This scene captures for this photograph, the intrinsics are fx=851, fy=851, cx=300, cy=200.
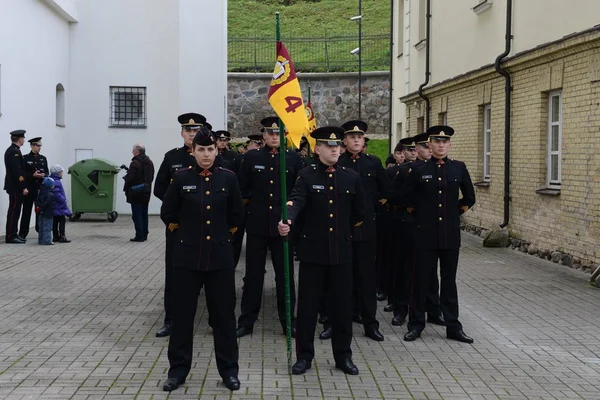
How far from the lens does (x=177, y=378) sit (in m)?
6.38

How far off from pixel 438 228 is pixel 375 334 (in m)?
1.19

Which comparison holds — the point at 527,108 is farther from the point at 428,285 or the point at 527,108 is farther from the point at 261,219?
the point at 261,219

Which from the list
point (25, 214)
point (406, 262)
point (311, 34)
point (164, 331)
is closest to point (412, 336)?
point (406, 262)

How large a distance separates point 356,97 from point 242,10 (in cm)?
2373

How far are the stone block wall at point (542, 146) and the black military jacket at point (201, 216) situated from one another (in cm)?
744

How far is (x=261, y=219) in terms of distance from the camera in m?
8.49

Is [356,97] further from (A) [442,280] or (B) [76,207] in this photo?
(A) [442,280]

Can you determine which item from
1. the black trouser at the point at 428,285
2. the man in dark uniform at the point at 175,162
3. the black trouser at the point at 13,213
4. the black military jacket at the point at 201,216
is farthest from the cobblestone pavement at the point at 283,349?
the black trouser at the point at 13,213

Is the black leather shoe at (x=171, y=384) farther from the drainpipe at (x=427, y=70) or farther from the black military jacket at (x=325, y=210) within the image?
the drainpipe at (x=427, y=70)

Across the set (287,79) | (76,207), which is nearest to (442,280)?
(287,79)

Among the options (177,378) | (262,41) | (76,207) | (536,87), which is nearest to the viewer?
(177,378)

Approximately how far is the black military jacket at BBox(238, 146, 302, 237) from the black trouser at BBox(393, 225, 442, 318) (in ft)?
4.71

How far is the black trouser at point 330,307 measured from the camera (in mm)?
6977

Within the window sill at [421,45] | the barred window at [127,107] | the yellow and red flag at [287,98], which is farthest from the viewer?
the barred window at [127,107]
